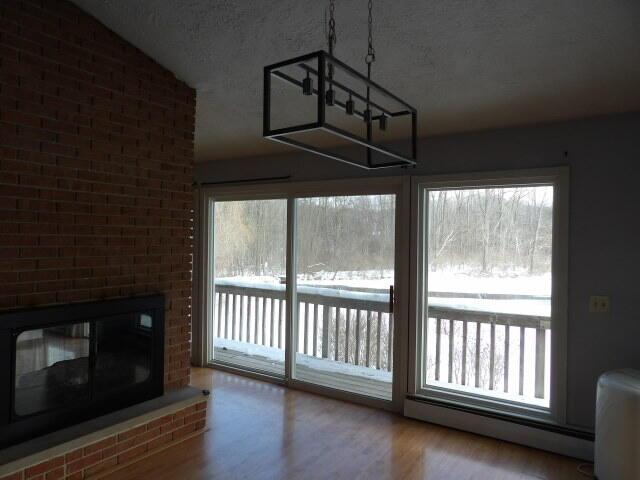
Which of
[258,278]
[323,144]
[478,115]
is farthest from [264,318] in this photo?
[478,115]

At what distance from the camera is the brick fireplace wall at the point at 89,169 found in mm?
2439

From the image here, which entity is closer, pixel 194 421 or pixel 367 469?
pixel 367 469

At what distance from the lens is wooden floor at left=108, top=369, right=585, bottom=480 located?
281cm

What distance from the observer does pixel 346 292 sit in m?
4.20

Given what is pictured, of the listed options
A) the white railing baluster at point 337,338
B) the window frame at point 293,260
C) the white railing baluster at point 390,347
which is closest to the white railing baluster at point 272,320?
the window frame at point 293,260

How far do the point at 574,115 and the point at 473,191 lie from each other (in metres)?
0.84

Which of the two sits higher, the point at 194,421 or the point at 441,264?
the point at 441,264

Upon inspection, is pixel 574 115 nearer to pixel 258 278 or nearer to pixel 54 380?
pixel 258 278

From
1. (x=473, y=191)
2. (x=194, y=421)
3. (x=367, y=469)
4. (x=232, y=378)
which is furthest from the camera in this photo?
(x=232, y=378)

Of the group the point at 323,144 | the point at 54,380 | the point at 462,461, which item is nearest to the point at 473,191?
the point at 323,144

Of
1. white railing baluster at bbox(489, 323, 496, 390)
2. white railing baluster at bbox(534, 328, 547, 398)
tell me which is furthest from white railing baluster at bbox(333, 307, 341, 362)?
white railing baluster at bbox(534, 328, 547, 398)

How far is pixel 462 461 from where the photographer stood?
9.83 feet

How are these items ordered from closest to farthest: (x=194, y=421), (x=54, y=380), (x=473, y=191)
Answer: (x=54, y=380)
(x=194, y=421)
(x=473, y=191)

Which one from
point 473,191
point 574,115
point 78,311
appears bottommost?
point 78,311
